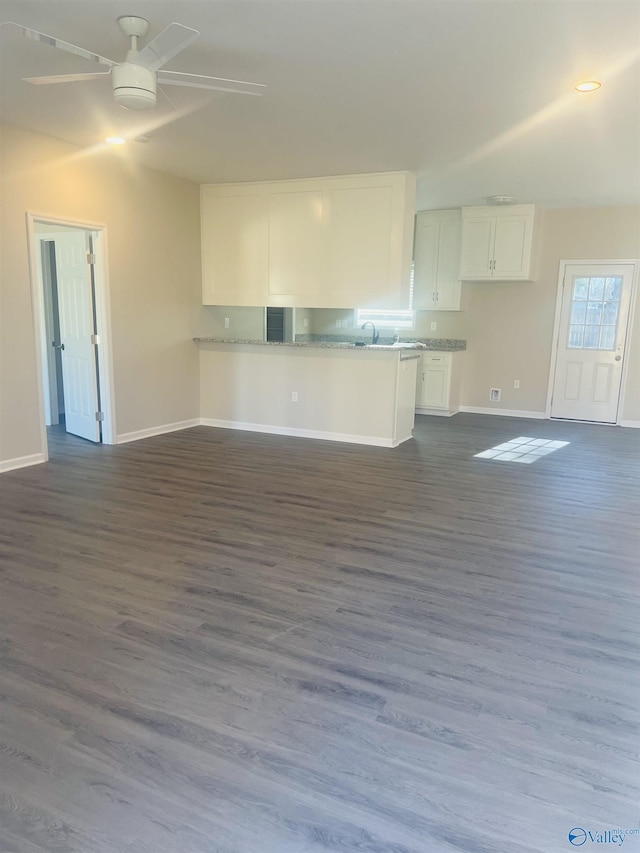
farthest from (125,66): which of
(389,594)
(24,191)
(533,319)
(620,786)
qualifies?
(533,319)

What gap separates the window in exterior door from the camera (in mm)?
6965

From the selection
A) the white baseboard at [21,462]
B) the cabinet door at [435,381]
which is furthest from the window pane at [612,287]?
the white baseboard at [21,462]

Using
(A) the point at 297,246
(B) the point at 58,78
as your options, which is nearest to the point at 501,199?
(A) the point at 297,246

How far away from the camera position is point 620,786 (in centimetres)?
165

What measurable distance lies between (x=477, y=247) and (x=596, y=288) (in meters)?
1.55

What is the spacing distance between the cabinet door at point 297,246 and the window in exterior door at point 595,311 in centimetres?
343

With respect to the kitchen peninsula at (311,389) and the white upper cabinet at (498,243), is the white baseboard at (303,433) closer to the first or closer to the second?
the kitchen peninsula at (311,389)

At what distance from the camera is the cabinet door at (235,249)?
6227mm

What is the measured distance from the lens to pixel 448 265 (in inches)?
298

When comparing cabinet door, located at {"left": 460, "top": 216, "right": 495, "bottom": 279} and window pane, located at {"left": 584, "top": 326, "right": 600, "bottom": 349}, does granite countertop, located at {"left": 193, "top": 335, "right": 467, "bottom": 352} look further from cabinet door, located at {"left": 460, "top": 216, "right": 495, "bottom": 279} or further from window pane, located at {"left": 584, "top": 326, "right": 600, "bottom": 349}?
window pane, located at {"left": 584, "top": 326, "right": 600, "bottom": 349}

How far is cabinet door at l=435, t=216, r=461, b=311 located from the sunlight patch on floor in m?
2.29

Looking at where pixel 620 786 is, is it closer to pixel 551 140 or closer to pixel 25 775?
pixel 25 775

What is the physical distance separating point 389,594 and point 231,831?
4.68ft

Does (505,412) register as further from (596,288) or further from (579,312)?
(596,288)
